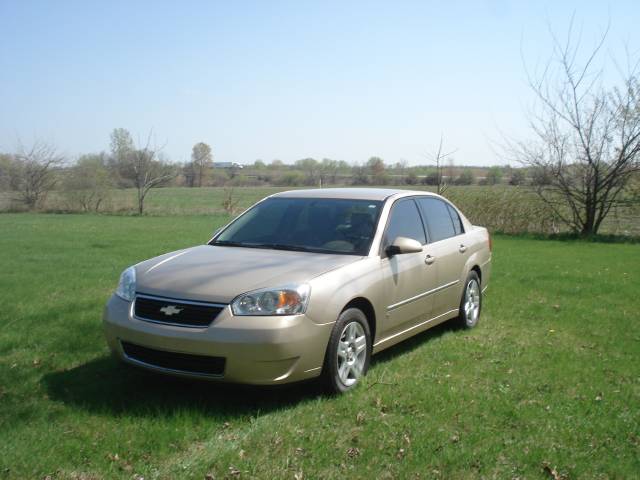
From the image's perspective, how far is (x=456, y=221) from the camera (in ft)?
25.7

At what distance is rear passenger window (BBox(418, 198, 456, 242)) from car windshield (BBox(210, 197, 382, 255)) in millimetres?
914

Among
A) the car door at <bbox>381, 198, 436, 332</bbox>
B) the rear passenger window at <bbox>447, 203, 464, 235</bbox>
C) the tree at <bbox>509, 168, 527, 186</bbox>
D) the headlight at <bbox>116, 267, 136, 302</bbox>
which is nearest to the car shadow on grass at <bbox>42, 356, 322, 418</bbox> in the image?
the headlight at <bbox>116, 267, 136, 302</bbox>

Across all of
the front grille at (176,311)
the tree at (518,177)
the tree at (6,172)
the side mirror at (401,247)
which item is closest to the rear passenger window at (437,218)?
the side mirror at (401,247)

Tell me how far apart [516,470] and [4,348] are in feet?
15.8

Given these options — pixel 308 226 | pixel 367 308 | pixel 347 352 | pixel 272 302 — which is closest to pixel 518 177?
pixel 308 226

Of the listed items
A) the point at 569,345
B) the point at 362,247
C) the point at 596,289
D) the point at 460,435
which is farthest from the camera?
the point at 596,289

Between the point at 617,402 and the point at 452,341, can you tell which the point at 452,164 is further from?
the point at 617,402

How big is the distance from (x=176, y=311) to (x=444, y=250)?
3.20m

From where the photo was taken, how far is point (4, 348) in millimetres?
Answer: 6355

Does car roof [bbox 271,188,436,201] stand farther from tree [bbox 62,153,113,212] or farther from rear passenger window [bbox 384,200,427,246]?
tree [bbox 62,153,113,212]

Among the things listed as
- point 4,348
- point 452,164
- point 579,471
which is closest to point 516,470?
point 579,471

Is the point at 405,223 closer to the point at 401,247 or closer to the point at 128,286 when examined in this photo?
the point at 401,247

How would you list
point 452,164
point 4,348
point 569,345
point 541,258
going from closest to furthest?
point 4,348 < point 569,345 < point 541,258 < point 452,164

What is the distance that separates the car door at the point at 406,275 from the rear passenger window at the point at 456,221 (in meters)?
1.03
